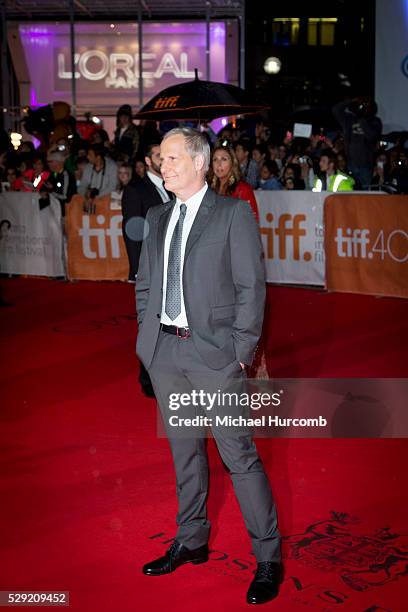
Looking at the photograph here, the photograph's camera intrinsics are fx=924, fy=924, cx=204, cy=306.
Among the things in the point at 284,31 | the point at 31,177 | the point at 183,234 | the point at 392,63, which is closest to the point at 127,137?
the point at 31,177

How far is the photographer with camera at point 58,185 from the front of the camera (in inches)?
581

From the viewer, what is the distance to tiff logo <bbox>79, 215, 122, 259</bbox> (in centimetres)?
1455

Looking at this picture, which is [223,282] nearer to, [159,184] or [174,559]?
[174,559]

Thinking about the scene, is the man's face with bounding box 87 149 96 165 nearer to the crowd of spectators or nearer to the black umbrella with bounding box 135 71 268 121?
the crowd of spectators

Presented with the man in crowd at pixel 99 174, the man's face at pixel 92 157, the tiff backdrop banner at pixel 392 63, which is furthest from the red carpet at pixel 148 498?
the tiff backdrop banner at pixel 392 63

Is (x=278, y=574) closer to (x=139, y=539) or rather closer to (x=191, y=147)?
(x=139, y=539)

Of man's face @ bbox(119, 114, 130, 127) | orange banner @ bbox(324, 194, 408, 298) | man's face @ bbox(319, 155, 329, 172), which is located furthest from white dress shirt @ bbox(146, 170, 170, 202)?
man's face @ bbox(119, 114, 130, 127)

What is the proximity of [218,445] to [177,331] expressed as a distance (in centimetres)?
55

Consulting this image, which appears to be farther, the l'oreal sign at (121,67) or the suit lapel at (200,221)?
the l'oreal sign at (121,67)

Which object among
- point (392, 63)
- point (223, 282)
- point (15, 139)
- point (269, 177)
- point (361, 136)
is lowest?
point (223, 282)

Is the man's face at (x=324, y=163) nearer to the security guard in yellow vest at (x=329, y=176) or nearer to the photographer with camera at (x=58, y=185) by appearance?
the security guard in yellow vest at (x=329, y=176)

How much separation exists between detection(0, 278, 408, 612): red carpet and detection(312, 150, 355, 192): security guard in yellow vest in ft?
14.3

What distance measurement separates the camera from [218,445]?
165 inches

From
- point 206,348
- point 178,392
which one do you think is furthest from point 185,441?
point 206,348
